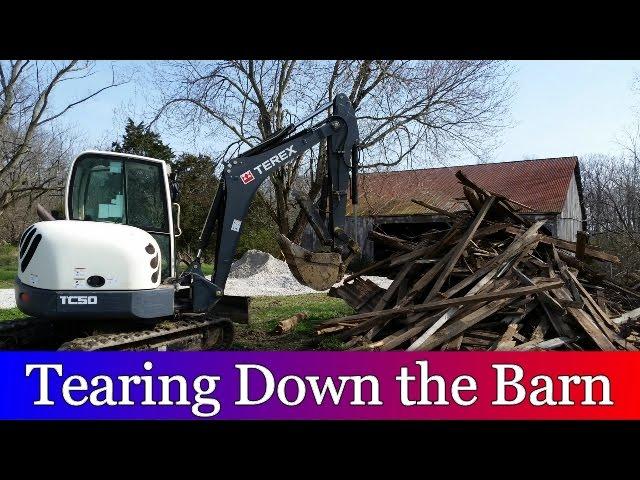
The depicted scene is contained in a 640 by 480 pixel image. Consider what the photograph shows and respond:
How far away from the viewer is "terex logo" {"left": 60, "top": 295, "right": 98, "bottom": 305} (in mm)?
5766

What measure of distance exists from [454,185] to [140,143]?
14400 millimetres

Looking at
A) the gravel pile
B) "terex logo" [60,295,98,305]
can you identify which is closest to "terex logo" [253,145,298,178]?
"terex logo" [60,295,98,305]

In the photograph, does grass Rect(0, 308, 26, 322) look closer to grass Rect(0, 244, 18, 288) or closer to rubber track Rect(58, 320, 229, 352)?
rubber track Rect(58, 320, 229, 352)

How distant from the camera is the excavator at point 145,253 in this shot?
5812 millimetres

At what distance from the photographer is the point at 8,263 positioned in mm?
25719

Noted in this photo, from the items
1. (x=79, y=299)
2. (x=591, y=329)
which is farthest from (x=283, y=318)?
(x=591, y=329)

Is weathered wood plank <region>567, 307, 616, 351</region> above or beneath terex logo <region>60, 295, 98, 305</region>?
beneath

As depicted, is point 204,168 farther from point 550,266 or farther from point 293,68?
point 550,266

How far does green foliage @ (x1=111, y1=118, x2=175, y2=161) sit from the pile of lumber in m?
17.3

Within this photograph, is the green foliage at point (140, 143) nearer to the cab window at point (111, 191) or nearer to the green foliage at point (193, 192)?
the green foliage at point (193, 192)

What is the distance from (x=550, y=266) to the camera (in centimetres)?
818

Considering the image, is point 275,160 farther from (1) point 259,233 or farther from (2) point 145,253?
(1) point 259,233

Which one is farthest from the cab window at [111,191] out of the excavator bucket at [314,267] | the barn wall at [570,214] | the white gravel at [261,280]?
the barn wall at [570,214]

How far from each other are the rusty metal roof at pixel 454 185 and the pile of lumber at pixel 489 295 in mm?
13520
